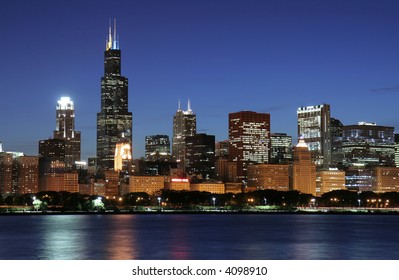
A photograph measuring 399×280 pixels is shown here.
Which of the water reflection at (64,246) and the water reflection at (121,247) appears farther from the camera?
the water reflection at (64,246)

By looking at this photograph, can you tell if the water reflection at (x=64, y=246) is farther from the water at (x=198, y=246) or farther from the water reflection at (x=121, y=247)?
the water reflection at (x=121, y=247)

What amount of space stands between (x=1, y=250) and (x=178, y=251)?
50.9ft

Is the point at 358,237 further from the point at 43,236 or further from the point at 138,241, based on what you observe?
the point at 43,236

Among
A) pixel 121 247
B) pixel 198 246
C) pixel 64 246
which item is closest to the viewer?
pixel 121 247

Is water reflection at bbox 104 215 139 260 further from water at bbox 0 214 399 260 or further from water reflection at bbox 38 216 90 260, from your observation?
water reflection at bbox 38 216 90 260

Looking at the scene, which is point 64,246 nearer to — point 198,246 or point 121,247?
point 121,247

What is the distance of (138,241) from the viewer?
77.2 m

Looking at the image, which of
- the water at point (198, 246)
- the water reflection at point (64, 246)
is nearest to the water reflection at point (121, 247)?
the water at point (198, 246)

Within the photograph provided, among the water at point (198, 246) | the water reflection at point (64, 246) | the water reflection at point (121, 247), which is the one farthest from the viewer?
the water at point (198, 246)

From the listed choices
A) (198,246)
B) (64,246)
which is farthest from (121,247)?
(198,246)

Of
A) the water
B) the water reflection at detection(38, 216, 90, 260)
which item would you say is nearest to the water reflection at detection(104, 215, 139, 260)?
the water

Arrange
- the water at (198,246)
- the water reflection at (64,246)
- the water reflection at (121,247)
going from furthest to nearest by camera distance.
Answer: the water at (198,246), the water reflection at (64,246), the water reflection at (121,247)
